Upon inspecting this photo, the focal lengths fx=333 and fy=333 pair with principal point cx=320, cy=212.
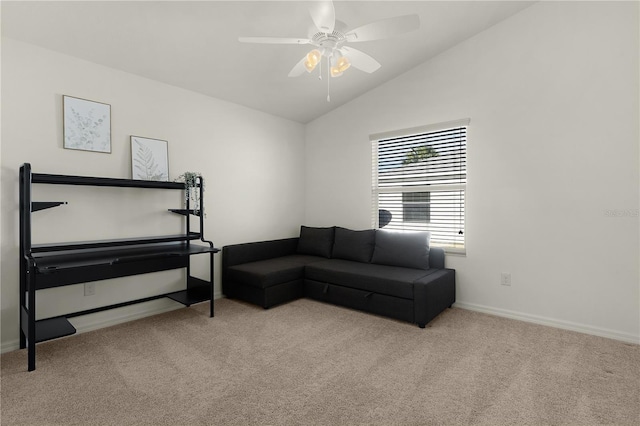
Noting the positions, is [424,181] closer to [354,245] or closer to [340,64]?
[354,245]

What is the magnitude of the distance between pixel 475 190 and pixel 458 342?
5.33 ft

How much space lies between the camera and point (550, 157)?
3072mm

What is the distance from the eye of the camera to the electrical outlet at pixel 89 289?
115 inches

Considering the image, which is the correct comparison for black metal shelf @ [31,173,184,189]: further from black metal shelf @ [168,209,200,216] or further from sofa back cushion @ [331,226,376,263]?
sofa back cushion @ [331,226,376,263]

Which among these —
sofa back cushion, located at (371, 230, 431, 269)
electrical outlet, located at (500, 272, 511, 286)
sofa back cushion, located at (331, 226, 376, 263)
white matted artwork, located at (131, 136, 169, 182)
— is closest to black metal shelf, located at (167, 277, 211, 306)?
white matted artwork, located at (131, 136, 169, 182)

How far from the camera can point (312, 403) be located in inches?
74.5

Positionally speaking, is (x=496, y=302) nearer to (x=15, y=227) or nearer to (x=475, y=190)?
(x=475, y=190)

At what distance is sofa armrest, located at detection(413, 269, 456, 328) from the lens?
118 inches

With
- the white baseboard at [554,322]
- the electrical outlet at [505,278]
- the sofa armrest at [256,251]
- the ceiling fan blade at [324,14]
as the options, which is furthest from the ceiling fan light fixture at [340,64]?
the white baseboard at [554,322]

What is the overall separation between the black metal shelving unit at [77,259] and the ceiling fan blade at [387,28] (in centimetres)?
213

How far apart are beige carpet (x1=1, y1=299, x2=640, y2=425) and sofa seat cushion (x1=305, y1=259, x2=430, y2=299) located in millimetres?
332

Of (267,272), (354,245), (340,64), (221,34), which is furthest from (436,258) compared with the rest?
(221,34)

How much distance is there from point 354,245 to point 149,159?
2.48m

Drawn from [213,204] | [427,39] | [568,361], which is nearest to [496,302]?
[568,361]
